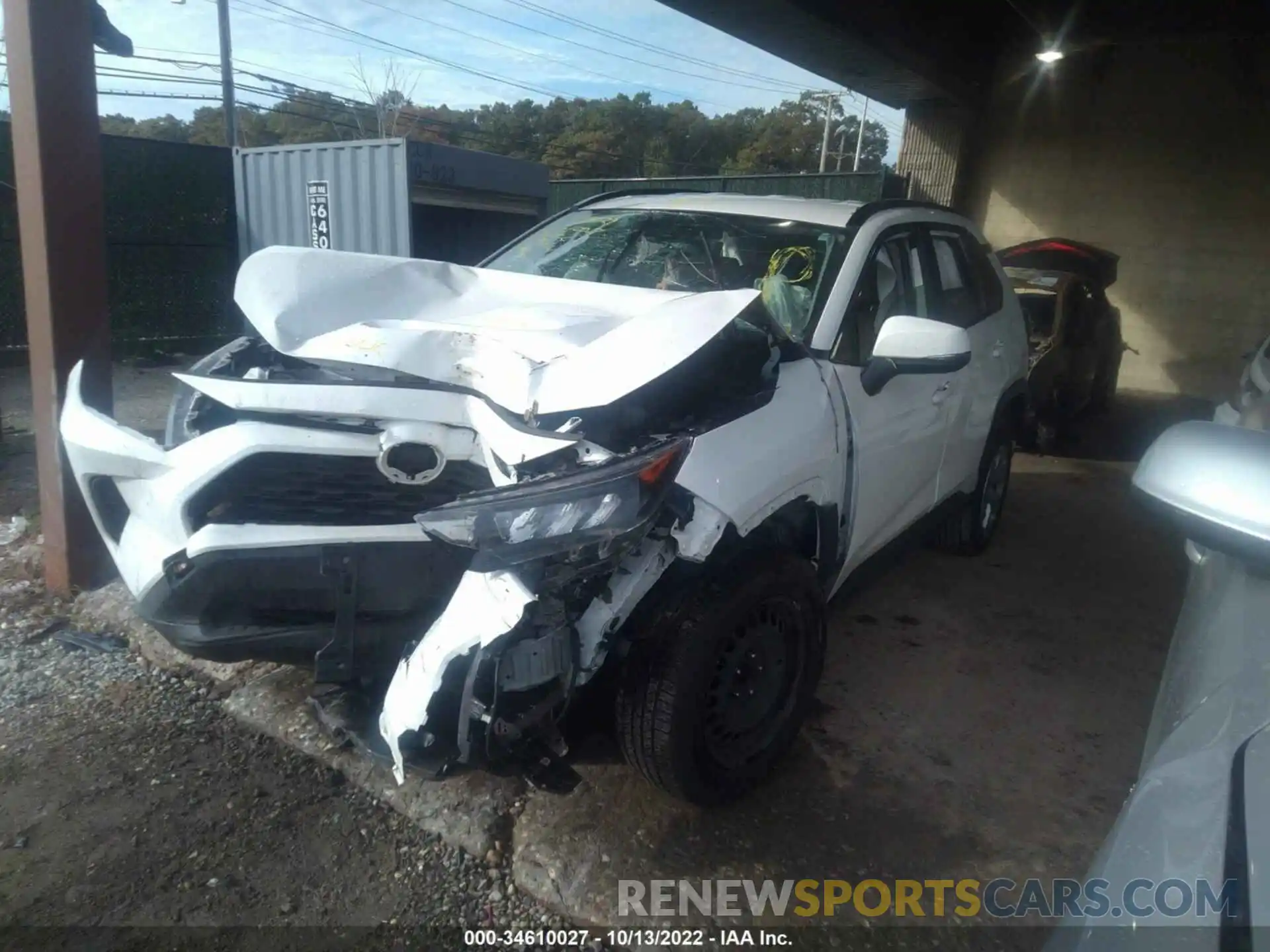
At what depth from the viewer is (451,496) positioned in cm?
225

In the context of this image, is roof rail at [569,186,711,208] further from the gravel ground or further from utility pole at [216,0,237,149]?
utility pole at [216,0,237,149]

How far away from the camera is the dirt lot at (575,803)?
2354mm

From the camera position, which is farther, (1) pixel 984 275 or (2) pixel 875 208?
(1) pixel 984 275

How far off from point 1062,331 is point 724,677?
691 cm

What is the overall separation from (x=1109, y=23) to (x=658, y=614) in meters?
12.0

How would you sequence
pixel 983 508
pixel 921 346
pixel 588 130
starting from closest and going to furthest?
pixel 921 346
pixel 983 508
pixel 588 130

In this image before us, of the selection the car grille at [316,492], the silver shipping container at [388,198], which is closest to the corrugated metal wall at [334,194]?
the silver shipping container at [388,198]

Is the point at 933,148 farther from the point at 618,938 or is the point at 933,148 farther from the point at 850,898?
the point at 618,938

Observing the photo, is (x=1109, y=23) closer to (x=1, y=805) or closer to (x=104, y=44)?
(x=104, y=44)

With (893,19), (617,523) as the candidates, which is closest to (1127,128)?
(893,19)

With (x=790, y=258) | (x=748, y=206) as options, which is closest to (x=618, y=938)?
(x=790, y=258)

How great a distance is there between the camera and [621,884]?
7.80ft

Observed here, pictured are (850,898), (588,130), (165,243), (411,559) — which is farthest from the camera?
(588,130)

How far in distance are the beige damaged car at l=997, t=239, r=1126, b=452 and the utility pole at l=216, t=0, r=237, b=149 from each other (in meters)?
15.0
